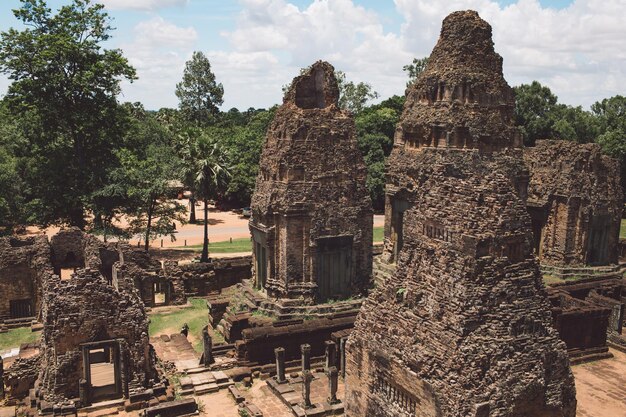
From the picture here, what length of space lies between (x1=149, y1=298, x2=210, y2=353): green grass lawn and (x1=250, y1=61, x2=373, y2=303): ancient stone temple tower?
12.2 ft

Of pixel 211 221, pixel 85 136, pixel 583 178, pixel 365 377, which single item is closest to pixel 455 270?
pixel 365 377

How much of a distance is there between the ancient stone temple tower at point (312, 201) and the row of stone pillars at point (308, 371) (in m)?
3.31

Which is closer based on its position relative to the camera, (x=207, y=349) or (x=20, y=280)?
(x=207, y=349)

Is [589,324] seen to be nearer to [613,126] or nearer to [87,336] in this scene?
[87,336]

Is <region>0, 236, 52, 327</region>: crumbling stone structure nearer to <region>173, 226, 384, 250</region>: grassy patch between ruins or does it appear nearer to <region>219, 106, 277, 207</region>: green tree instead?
<region>173, 226, 384, 250</region>: grassy patch between ruins

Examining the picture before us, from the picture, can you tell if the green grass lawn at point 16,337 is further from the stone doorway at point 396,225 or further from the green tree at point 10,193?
the stone doorway at point 396,225

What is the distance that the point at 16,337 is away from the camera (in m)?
24.9

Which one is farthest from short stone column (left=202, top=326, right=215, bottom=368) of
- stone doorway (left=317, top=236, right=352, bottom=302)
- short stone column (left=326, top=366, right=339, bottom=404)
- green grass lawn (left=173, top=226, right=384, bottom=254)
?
green grass lawn (left=173, top=226, right=384, bottom=254)

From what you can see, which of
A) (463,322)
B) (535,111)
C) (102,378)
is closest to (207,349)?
(102,378)

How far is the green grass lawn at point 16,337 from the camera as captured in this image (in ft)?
78.8

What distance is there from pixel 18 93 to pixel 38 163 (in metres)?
4.99

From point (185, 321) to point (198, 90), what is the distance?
69.1 m

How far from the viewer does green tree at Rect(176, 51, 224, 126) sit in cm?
8906

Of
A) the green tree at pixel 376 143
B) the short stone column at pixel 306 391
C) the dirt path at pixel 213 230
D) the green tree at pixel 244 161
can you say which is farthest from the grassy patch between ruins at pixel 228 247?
the short stone column at pixel 306 391
